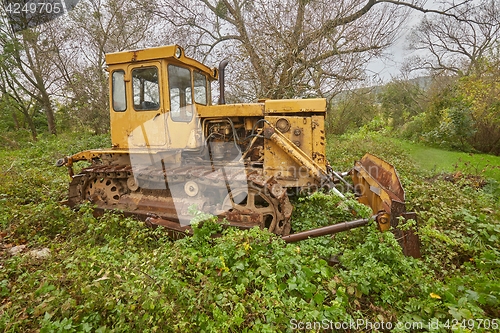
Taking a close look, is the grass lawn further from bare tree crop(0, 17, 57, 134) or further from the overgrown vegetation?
bare tree crop(0, 17, 57, 134)

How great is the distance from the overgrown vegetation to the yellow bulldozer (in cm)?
61

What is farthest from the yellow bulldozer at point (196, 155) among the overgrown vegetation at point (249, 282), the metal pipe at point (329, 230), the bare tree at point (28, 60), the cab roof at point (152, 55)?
the bare tree at point (28, 60)

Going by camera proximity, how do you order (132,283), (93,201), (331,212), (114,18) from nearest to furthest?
(132,283) → (331,212) → (93,201) → (114,18)

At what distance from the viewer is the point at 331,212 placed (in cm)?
455

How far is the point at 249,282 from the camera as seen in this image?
2693 mm

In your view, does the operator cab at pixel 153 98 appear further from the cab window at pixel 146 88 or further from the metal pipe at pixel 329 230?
the metal pipe at pixel 329 230

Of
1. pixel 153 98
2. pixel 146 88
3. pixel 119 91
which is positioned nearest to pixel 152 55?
pixel 146 88

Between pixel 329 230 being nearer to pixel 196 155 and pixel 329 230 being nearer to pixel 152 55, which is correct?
pixel 196 155

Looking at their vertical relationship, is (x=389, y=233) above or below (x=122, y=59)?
below

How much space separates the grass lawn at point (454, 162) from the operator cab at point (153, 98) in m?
6.89

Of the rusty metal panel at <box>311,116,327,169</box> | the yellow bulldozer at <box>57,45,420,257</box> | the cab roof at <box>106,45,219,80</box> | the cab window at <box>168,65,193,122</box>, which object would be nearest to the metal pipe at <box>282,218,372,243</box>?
the yellow bulldozer at <box>57,45,420,257</box>

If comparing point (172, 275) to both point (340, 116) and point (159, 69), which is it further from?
point (340, 116)

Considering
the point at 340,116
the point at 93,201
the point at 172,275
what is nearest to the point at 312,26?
the point at 340,116

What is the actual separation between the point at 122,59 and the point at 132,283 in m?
3.54
